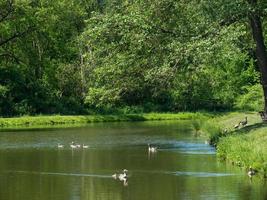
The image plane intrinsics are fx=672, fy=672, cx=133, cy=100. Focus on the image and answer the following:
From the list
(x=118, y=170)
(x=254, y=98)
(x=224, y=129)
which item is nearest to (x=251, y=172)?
(x=118, y=170)

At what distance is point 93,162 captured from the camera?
3741 cm

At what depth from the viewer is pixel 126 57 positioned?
41.0m

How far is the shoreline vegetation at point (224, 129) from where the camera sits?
30858mm

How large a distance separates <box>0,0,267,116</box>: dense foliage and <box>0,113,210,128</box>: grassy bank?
2.35 meters

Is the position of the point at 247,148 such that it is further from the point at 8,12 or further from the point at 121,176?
the point at 8,12

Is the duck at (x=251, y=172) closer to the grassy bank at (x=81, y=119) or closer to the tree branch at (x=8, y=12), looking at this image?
the grassy bank at (x=81, y=119)

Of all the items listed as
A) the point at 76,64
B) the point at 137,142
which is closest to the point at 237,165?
the point at 137,142

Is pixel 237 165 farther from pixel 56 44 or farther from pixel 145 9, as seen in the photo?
pixel 56 44

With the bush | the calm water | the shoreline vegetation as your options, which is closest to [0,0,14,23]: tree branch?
the shoreline vegetation

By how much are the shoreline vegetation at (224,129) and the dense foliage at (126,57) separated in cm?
326

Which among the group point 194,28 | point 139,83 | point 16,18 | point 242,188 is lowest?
point 242,188

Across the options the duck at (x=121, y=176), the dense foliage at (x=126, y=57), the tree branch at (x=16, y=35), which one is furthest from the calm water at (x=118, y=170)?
the tree branch at (x=16, y=35)

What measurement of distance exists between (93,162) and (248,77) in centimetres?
4558

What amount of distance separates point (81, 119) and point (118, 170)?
47616mm
